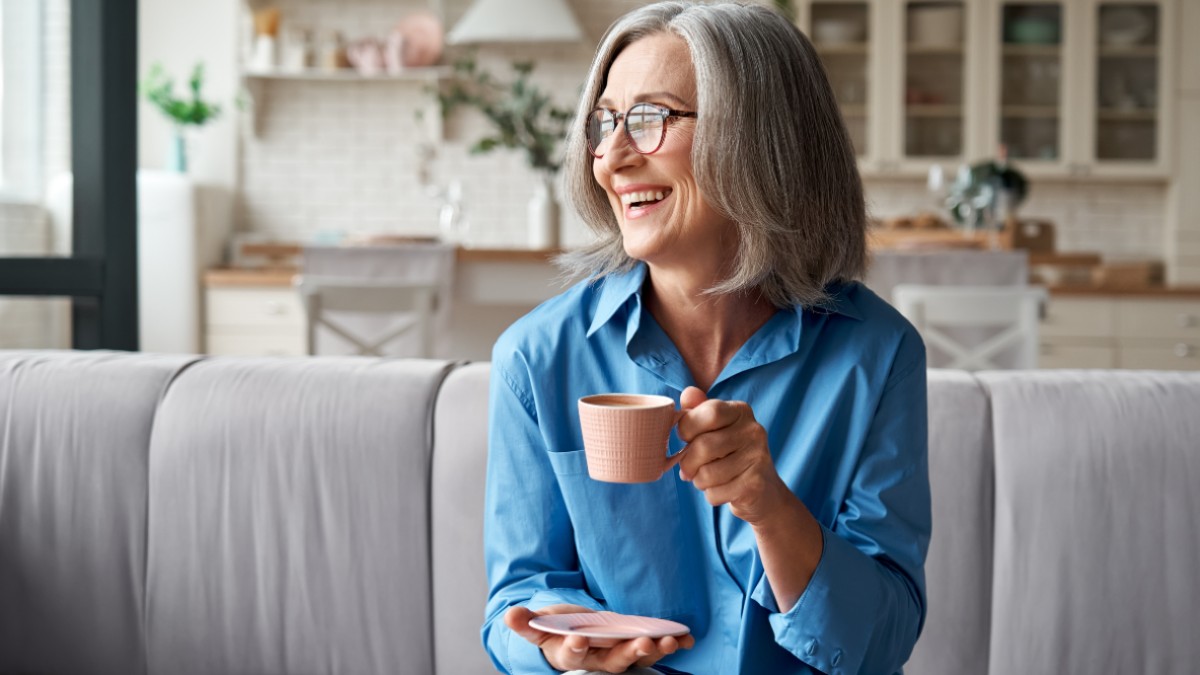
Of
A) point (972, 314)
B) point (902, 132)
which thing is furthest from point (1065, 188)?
point (972, 314)

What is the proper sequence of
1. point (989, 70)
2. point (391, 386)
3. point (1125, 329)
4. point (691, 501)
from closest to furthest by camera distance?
point (691, 501) < point (391, 386) < point (1125, 329) < point (989, 70)

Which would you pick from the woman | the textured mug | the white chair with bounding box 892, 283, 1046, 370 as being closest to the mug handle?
the textured mug

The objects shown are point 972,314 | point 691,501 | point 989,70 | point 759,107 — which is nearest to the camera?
point 759,107

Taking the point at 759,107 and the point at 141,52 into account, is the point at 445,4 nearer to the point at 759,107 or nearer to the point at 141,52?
the point at 141,52

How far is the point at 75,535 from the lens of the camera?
162cm

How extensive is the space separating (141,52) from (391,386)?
507 cm

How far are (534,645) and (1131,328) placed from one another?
4.70m

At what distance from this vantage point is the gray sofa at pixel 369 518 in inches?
56.6

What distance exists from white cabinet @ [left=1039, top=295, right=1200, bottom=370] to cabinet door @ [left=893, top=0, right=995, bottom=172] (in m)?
1.11

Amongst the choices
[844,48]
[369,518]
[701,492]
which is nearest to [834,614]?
[701,492]

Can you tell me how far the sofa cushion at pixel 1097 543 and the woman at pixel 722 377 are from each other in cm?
39

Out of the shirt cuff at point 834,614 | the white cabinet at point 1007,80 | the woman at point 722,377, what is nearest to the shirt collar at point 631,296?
the woman at point 722,377

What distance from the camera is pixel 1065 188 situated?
6023mm

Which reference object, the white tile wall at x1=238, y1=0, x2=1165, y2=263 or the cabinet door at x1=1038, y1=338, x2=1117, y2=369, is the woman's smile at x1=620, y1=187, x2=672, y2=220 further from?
the white tile wall at x1=238, y1=0, x2=1165, y2=263
